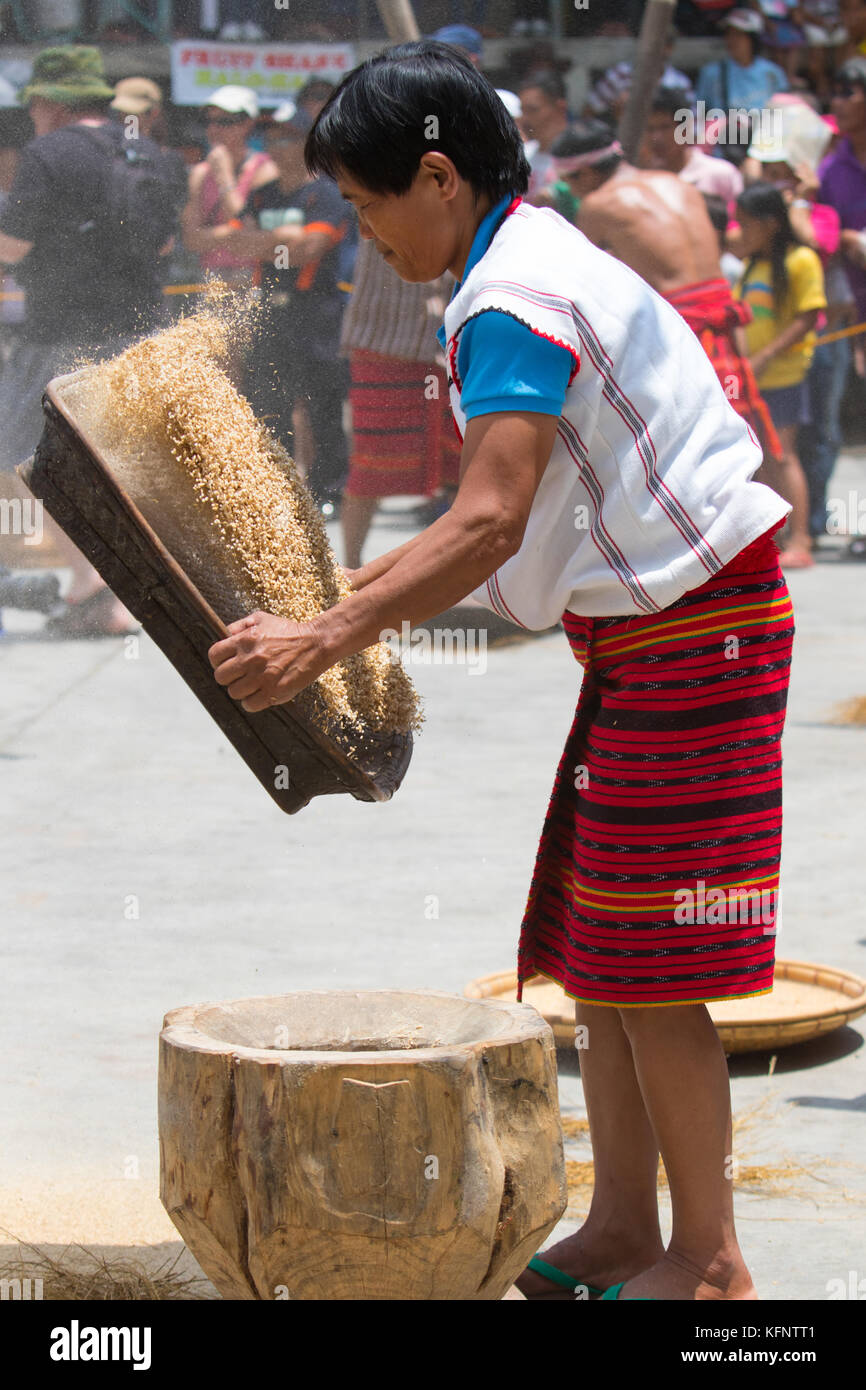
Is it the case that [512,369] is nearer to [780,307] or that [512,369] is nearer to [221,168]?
[221,168]

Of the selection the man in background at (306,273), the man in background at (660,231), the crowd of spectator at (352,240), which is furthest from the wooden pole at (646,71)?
the man in background at (306,273)

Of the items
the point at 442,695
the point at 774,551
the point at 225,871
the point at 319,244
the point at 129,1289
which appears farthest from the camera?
the point at 319,244

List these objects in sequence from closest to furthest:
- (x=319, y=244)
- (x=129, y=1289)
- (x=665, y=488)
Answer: (x=665, y=488) < (x=129, y=1289) < (x=319, y=244)

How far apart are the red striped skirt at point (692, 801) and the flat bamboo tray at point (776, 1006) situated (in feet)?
2.88

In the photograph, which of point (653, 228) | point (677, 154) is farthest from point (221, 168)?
point (653, 228)

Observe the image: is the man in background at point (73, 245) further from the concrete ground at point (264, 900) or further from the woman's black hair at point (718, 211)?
the woman's black hair at point (718, 211)

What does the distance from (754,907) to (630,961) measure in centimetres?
15

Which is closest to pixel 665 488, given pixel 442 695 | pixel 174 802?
pixel 174 802

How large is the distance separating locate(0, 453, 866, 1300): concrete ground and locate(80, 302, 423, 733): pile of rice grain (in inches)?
32.1

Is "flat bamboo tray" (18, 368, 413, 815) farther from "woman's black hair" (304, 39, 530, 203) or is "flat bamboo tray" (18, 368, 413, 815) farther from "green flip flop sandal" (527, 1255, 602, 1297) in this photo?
"green flip flop sandal" (527, 1255, 602, 1297)

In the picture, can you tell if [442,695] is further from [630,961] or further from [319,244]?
[630,961]

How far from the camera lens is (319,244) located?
6.74 metres

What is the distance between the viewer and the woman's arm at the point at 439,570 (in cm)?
167

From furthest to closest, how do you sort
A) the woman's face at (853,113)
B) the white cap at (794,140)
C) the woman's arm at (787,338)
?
the woman's face at (853,113), the white cap at (794,140), the woman's arm at (787,338)
